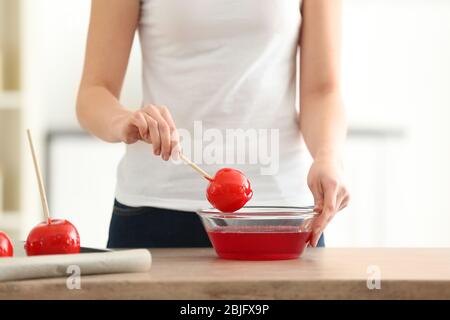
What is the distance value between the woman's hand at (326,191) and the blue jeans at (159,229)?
0.26 m

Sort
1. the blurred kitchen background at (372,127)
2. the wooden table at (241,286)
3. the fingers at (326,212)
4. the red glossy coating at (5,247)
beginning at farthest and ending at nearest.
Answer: the blurred kitchen background at (372,127) → the fingers at (326,212) → the red glossy coating at (5,247) → the wooden table at (241,286)

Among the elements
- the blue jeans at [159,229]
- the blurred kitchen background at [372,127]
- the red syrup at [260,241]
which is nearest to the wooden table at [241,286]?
the red syrup at [260,241]

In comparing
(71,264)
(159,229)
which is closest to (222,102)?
(159,229)

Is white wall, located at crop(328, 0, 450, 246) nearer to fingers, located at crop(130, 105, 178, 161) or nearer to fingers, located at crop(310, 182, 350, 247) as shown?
fingers, located at crop(310, 182, 350, 247)

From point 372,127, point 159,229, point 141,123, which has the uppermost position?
point 141,123

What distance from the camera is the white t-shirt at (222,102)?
5.61 feet

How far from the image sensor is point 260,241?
1.42 meters

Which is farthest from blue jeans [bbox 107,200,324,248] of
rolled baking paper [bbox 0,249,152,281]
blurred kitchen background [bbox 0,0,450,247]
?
blurred kitchen background [bbox 0,0,450,247]

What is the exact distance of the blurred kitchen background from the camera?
3.70 meters

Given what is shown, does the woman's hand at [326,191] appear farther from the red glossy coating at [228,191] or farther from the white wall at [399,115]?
the white wall at [399,115]

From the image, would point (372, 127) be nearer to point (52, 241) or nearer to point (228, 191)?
point (228, 191)

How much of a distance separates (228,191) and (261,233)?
111 millimetres

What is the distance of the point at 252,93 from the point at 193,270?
0.54m

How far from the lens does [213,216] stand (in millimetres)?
1435
